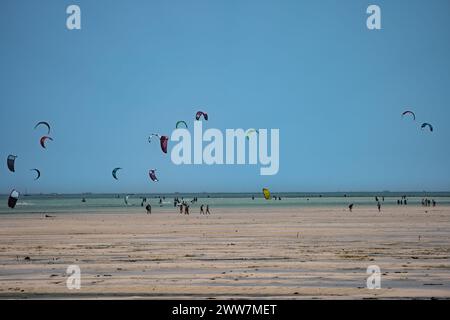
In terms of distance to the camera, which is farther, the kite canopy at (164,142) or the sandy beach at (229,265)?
the kite canopy at (164,142)

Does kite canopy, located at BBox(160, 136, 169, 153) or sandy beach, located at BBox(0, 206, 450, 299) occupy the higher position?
kite canopy, located at BBox(160, 136, 169, 153)

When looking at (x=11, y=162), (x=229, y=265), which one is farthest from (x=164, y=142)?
(x=229, y=265)

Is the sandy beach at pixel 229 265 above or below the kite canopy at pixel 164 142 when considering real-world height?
below

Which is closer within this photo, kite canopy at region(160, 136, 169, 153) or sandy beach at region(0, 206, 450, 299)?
sandy beach at region(0, 206, 450, 299)

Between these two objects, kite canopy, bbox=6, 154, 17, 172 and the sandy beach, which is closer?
the sandy beach

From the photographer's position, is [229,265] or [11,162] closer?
[229,265]

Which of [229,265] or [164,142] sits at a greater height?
[164,142]

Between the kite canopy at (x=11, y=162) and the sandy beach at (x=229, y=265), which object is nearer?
the sandy beach at (x=229, y=265)

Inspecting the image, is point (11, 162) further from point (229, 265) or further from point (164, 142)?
point (229, 265)

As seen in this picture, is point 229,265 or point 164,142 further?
point 164,142

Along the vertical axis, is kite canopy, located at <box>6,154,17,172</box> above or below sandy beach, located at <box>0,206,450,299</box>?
above
